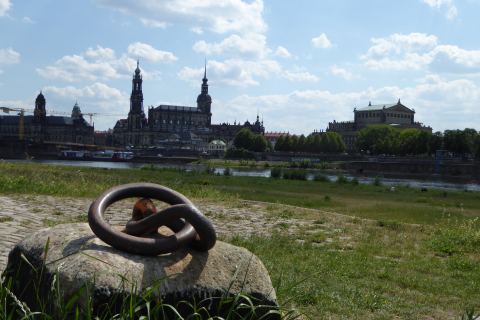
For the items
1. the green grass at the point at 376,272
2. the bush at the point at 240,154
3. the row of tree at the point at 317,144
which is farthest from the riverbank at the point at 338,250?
the row of tree at the point at 317,144

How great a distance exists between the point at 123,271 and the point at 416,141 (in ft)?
450

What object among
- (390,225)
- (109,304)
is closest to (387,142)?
(390,225)

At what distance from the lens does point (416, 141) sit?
13500 centimetres

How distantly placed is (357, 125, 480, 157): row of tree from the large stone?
387ft

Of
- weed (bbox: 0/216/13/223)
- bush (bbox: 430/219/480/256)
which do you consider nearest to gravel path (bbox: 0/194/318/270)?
weed (bbox: 0/216/13/223)

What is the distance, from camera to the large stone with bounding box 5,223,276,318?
154 inches

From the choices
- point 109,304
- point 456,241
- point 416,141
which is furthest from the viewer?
point 416,141

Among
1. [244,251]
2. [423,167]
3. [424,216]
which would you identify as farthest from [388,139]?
[244,251]

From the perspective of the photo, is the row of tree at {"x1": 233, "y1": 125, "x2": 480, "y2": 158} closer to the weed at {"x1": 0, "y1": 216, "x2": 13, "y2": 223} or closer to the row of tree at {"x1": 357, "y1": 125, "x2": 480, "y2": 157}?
the row of tree at {"x1": 357, "y1": 125, "x2": 480, "y2": 157}

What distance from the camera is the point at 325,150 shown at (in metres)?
163

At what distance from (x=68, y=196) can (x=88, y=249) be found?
14.1 meters

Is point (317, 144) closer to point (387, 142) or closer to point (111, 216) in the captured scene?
point (387, 142)

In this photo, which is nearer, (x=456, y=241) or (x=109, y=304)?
(x=109, y=304)

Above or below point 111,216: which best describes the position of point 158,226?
above
